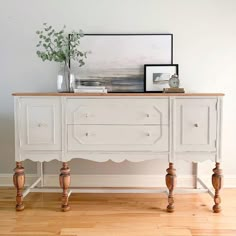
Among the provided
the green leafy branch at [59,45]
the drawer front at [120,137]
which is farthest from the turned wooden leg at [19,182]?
the green leafy branch at [59,45]

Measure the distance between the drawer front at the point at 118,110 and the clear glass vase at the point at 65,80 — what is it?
34 cm

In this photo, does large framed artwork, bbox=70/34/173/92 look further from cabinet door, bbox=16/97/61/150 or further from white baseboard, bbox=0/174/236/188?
white baseboard, bbox=0/174/236/188

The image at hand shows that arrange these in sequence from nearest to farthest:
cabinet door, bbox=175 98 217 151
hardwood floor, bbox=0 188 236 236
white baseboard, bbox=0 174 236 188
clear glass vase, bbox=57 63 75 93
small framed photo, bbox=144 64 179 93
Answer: hardwood floor, bbox=0 188 236 236, cabinet door, bbox=175 98 217 151, clear glass vase, bbox=57 63 75 93, small framed photo, bbox=144 64 179 93, white baseboard, bbox=0 174 236 188

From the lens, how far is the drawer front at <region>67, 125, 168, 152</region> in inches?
105

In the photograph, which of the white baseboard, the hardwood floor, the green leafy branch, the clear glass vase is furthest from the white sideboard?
the white baseboard

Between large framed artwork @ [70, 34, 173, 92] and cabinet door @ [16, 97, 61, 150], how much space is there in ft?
1.95

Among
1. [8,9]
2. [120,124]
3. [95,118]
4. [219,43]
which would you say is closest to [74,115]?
[95,118]

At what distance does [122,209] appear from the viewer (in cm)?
276

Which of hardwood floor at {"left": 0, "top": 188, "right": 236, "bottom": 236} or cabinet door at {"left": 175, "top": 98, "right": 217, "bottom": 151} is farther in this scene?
cabinet door at {"left": 175, "top": 98, "right": 217, "bottom": 151}

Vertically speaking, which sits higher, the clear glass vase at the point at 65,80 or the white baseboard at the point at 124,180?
the clear glass vase at the point at 65,80

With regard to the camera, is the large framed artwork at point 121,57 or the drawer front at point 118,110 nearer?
the drawer front at point 118,110

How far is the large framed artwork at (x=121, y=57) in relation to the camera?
3.18m

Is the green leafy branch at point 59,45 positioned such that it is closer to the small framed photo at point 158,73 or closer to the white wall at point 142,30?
the white wall at point 142,30

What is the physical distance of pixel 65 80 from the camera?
117 inches
